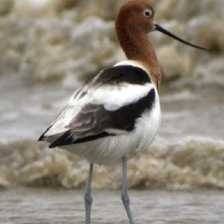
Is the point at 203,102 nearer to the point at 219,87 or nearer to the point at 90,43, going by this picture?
the point at 219,87

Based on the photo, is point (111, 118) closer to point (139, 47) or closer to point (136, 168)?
point (139, 47)

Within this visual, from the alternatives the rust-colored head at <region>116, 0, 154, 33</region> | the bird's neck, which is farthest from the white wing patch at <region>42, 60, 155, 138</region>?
the rust-colored head at <region>116, 0, 154, 33</region>

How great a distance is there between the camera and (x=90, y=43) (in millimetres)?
15602

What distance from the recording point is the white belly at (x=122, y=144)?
7609 mm

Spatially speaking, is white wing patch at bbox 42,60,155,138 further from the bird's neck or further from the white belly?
the bird's neck

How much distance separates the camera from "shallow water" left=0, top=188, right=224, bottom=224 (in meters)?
8.75

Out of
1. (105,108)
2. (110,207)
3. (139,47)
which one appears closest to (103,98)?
(105,108)

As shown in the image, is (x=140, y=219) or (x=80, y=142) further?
(x=140, y=219)

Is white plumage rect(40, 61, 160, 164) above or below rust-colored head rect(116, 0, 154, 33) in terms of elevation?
below

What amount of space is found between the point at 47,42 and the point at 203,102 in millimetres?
3711

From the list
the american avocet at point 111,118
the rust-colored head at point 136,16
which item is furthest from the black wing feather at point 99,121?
the rust-colored head at point 136,16

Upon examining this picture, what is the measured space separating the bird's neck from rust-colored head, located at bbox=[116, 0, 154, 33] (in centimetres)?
4

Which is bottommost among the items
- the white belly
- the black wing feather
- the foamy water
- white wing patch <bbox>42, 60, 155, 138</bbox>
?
the foamy water

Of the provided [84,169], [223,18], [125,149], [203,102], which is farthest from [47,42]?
[125,149]
